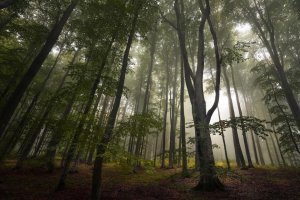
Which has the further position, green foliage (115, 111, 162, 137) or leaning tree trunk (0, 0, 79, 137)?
leaning tree trunk (0, 0, 79, 137)

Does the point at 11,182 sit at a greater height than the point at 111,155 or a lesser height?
lesser

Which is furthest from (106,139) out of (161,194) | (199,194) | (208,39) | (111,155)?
(208,39)

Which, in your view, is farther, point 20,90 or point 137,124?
point 20,90

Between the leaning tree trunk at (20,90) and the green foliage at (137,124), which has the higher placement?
the leaning tree trunk at (20,90)

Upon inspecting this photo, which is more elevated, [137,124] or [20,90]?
[20,90]

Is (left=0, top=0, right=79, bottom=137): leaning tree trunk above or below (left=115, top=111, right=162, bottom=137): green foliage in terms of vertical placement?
above

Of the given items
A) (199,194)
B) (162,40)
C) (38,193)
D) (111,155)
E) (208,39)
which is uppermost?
(162,40)

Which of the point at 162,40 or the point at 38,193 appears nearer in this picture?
the point at 38,193

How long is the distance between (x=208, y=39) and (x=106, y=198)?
16086 millimetres

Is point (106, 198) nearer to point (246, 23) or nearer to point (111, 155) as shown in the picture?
point (111, 155)

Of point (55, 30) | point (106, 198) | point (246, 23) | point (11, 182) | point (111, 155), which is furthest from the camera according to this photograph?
point (246, 23)

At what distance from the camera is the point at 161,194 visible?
9031mm

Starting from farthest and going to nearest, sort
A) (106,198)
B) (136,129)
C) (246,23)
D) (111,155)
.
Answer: (246,23), (106,198), (136,129), (111,155)

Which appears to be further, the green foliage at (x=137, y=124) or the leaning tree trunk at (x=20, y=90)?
the leaning tree trunk at (x=20, y=90)
